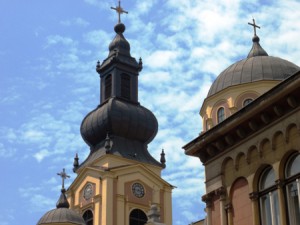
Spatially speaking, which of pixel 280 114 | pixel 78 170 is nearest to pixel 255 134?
pixel 280 114

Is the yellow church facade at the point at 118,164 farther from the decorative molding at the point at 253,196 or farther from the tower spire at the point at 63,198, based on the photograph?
the decorative molding at the point at 253,196

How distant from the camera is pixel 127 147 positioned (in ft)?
187

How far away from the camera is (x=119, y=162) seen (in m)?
55.4

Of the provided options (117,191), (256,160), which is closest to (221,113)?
(256,160)

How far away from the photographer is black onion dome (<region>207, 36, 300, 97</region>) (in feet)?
119

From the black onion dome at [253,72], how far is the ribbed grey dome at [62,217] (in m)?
18.1

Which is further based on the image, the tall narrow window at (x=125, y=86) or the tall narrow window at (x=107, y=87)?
the tall narrow window at (x=107, y=87)

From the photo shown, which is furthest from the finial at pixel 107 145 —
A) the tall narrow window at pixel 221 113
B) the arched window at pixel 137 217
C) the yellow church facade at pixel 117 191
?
the tall narrow window at pixel 221 113

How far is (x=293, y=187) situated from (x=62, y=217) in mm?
32991

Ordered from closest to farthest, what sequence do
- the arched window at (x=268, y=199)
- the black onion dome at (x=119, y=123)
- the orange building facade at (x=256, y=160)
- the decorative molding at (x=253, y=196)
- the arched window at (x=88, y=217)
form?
the orange building facade at (x=256, y=160) < the arched window at (x=268, y=199) < the decorative molding at (x=253, y=196) < the arched window at (x=88, y=217) < the black onion dome at (x=119, y=123)

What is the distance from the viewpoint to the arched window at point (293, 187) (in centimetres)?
1892

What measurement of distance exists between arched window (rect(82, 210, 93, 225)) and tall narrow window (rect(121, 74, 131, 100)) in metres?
10.2

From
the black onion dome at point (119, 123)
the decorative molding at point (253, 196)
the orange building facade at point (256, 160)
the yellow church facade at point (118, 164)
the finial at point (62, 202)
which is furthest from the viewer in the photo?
the black onion dome at point (119, 123)

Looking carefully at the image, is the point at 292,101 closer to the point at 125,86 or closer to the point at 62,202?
the point at 62,202
